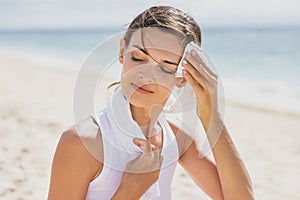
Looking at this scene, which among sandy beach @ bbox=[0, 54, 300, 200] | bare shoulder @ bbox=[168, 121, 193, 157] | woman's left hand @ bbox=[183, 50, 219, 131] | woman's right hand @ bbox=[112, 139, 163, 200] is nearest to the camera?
woman's left hand @ bbox=[183, 50, 219, 131]

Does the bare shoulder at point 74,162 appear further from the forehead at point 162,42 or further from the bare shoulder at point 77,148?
the forehead at point 162,42

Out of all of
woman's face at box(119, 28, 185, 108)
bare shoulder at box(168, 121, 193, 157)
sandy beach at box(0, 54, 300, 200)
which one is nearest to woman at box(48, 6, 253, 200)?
woman's face at box(119, 28, 185, 108)

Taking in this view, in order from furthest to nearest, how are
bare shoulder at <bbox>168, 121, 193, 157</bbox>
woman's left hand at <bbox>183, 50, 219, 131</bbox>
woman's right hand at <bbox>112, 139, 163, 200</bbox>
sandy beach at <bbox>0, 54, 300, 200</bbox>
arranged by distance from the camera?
1. sandy beach at <bbox>0, 54, 300, 200</bbox>
2. bare shoulder at <bbox>168, 121, 193, 157</bbox>
3. woman's right hand at <bbox>112, 139, 163, 200</bbox>
4. woman's left hand at <bbox>183, 50, 219, 131</bbox>

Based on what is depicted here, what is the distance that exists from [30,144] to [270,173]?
236 centimetres

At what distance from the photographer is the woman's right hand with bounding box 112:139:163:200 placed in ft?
5.42

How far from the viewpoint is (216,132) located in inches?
67.4

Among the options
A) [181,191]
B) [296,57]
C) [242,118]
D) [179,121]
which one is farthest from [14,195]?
[296,57]

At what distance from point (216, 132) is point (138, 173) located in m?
0.33

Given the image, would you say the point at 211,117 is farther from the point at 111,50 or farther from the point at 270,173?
the point at 270,173

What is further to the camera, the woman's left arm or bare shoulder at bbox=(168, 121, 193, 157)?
bare shoulder at bbox=(168, 121, 193, 157)

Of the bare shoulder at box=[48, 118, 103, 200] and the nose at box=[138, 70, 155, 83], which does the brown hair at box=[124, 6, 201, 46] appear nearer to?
the nose at box=[138, 70, 155, 83]

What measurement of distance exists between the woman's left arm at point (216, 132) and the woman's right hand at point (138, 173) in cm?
23

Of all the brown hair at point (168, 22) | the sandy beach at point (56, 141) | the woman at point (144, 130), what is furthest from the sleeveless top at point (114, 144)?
the sandy beach at point (56, 141)

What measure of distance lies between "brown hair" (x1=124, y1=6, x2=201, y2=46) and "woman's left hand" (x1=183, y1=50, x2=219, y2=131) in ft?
0.42
